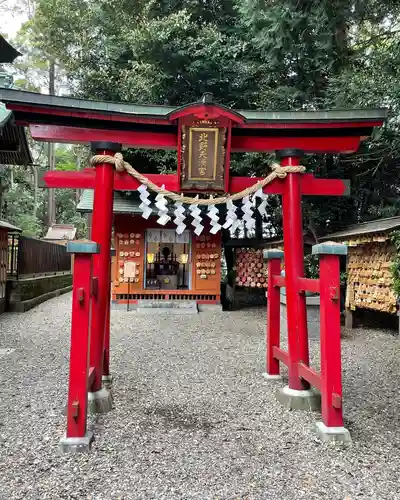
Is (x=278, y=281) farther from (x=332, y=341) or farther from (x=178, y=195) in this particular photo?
(x=178, y=195)

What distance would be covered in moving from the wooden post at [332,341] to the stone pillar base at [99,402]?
7.01ft

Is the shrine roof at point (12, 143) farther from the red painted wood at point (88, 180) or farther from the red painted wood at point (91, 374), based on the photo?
the red painted wood at point (91, 374)

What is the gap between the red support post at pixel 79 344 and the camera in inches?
126

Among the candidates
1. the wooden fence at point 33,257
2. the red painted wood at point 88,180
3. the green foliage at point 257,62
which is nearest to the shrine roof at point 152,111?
the red painted wood at point 88,180

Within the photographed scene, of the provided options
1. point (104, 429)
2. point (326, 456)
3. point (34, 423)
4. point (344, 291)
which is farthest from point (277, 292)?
point (344, 291)

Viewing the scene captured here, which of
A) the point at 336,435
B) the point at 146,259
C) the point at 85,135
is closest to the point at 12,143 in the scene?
the point at 146,259

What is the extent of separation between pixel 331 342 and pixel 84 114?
3.39 metres

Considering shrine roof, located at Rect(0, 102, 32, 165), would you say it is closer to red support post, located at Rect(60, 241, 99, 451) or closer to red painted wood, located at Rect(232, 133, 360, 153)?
red painted wood, located at Rect(232, 133, 360, 153)

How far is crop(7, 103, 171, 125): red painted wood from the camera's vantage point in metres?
4.07

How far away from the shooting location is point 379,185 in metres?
10.9

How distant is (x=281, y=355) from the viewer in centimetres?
470

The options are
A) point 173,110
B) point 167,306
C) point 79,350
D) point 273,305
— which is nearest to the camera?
point 79,350

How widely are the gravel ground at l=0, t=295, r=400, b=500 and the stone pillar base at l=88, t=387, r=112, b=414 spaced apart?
0.11m

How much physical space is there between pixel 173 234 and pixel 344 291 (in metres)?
5.39
